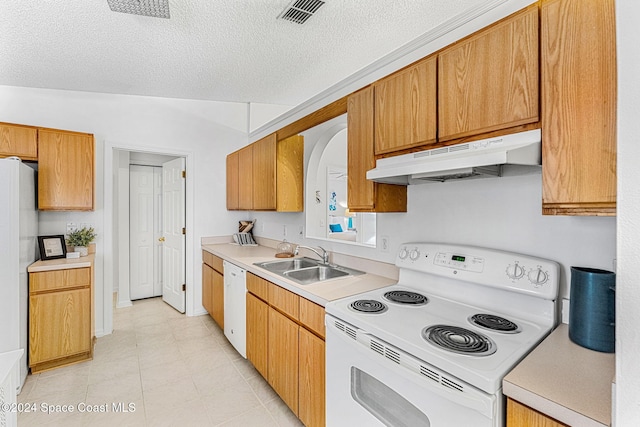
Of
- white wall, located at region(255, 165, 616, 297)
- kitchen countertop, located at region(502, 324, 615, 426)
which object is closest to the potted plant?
white wall, located at region(255, 165, 616, 297)

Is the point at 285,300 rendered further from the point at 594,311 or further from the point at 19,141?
the point at 19,141

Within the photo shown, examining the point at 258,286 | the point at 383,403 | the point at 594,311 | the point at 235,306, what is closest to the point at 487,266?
the point at 594,311

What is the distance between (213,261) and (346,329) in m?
2.40

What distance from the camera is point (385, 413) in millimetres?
1231

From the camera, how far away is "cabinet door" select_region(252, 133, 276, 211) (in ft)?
9.41

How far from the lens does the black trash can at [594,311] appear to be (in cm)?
100

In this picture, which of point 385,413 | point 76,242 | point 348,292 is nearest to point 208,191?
point 76,242

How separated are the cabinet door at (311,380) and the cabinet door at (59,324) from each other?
7.10 feet

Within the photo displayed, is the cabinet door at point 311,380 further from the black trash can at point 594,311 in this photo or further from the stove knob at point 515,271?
the black trash can at point 594,311

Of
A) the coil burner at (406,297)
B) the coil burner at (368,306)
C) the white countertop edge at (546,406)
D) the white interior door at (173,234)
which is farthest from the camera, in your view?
the white interior door at (173,234)

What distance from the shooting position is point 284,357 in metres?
1.92

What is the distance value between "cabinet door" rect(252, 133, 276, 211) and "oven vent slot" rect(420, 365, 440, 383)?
82.0 inches

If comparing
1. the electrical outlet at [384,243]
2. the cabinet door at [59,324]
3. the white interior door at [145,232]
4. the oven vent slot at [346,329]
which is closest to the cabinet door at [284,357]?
the oven vent slot at [346,329]

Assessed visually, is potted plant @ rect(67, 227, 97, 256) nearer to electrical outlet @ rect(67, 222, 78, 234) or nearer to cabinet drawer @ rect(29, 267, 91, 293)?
electrical outlet @ rect(67, 222, 78, 234)
